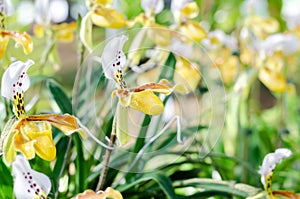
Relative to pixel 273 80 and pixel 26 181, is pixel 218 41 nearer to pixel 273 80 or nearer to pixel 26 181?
pixel 273 80

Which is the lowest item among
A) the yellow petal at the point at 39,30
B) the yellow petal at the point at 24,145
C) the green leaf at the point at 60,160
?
the green leaf at the point at 60,160

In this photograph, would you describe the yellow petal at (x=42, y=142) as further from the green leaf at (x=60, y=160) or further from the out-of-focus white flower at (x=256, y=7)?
the out-of-focus white flower at (x=256, y=7)

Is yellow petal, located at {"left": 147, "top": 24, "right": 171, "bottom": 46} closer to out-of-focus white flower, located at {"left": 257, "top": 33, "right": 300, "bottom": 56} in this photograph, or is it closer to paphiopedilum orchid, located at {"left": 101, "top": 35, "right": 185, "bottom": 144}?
paphiopedilum orchid, located at {"left": 101, "top": 35, "right": 185, "bottom": 144}

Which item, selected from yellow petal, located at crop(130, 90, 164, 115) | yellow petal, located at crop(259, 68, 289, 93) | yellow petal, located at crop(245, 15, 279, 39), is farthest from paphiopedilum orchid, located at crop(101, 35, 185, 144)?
yellow petal, located at crop(245, 15, 279, 39)

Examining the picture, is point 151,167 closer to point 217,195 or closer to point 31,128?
point 217,195

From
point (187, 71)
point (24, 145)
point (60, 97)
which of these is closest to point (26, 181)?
point (24, 145)

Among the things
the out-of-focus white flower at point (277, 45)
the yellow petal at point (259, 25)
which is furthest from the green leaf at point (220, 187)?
the yellow petal at point (259, 25)

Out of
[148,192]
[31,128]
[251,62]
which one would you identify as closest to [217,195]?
[148,192]
